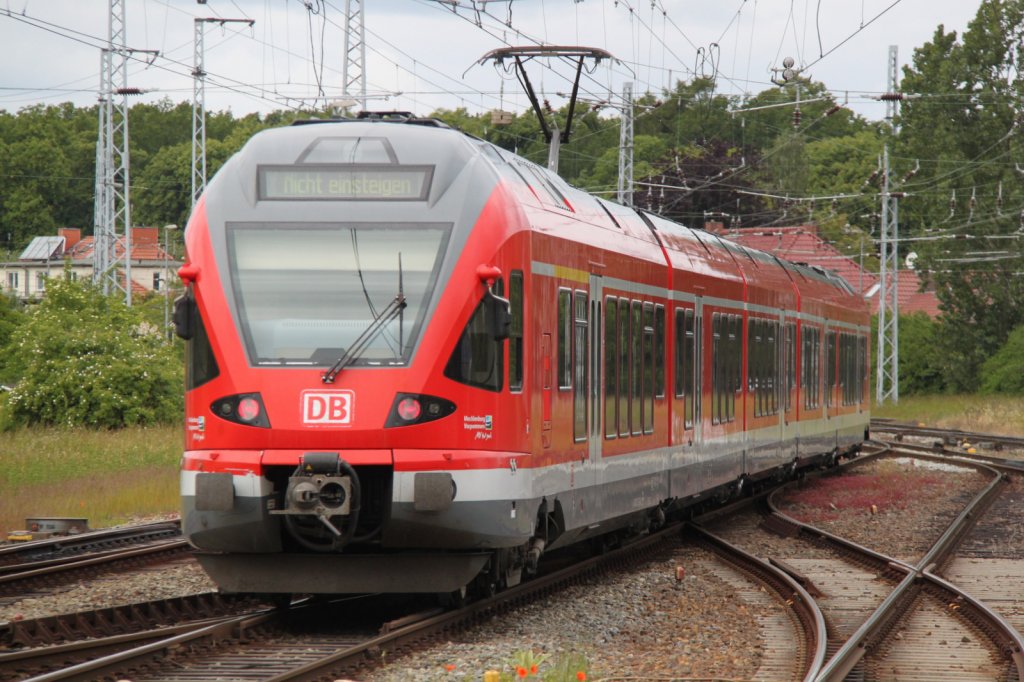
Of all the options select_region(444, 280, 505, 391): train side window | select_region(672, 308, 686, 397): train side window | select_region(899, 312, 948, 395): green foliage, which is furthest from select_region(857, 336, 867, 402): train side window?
select_region(899, 312, 948, 395): green foliage

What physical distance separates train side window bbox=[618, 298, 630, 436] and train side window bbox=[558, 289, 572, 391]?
63.4 inches

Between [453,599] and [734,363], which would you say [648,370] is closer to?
[453,599]

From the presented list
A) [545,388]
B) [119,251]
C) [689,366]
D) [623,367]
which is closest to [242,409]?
[545,388]

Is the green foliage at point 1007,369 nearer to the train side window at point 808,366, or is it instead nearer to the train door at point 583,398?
the train side window at point 808,366

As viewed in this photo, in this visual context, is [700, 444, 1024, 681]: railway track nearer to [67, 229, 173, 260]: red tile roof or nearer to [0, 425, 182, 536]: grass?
[0, 425, 182, 536]: grass

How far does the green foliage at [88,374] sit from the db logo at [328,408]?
22.0 metres

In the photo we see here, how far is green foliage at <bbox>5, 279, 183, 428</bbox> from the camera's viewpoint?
104 feet

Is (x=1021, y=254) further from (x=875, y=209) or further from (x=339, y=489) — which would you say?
(x=339, y=489)

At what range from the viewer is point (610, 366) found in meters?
13.9

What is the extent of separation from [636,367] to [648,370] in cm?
48

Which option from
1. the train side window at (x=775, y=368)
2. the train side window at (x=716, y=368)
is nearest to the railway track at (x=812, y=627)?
the train side window at (x=716, y=368)

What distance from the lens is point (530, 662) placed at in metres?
8.03

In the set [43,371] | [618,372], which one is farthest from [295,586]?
[43,371]

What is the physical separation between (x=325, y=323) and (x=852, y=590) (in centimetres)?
604
